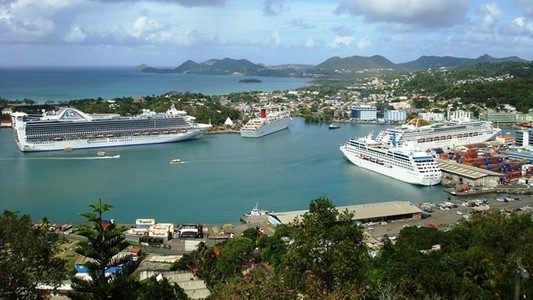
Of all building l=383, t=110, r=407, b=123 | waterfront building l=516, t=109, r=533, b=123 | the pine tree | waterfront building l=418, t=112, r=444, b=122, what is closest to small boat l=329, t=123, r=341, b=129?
building l=383, t=110, r=407, b=123

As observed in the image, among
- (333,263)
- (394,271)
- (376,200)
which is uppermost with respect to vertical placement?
(333,263)

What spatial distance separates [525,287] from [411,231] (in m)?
2.77

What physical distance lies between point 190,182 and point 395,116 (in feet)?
56.7

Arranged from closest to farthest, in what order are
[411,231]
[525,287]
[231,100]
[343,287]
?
[343,287] → [525,287] → [411,231] → [231,100]

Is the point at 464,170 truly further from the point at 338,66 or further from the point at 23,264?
the point at 338,66

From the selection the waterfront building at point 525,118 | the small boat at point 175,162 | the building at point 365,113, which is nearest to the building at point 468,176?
the small boat at point 175,162

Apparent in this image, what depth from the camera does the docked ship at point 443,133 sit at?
62.7 ft

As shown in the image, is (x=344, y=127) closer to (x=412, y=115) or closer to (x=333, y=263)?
(x=412, y=115)

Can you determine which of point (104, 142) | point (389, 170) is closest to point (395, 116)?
point (389, 170)

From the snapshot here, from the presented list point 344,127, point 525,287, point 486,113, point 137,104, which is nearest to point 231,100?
point 137,104

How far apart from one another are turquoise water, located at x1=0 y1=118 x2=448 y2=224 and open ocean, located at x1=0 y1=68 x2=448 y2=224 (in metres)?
0.02

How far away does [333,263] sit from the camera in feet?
13.4

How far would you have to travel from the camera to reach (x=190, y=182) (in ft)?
45.5

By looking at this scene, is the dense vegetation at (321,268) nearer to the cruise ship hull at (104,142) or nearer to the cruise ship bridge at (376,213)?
the cruise ship bridge at (376,213)
